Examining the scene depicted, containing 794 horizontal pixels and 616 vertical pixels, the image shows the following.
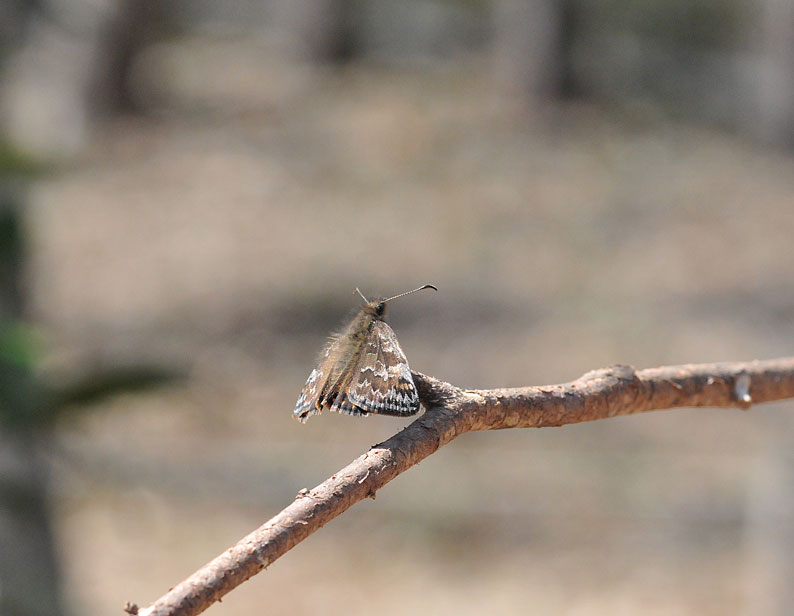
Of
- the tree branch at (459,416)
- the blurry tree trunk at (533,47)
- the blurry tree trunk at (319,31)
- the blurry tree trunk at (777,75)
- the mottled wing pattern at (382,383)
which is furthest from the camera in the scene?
the blurry tree trunk at (319,31)

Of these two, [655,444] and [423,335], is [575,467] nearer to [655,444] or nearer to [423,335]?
[655,444]

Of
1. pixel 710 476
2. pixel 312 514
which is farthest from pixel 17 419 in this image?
pixel 710 476

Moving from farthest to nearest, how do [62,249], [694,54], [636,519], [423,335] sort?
1. [694,54]
2. [62,249]
3. [423,335]
4. [636,519]

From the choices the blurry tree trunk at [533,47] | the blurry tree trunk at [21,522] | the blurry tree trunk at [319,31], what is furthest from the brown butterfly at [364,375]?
the blurry tree trunk at [319,31]

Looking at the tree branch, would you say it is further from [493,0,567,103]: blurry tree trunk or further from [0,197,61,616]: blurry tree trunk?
[493,0,567,103]: blurry tree trunk

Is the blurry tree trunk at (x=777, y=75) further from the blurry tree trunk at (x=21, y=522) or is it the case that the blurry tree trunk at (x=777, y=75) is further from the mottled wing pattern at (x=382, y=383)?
the mottled wing pattern at (x=382, y=383)

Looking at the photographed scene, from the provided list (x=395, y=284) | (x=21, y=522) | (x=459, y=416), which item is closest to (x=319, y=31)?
(x=395, y=284)
